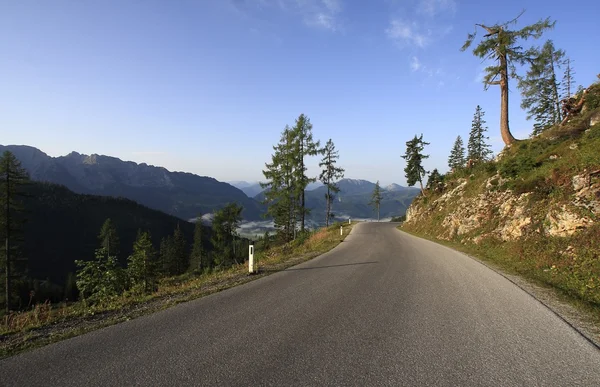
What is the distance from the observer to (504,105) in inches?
950

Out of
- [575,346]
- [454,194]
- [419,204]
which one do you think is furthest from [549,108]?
[575,346]

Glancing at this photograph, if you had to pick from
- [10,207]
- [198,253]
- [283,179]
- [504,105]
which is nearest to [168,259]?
[198,253]

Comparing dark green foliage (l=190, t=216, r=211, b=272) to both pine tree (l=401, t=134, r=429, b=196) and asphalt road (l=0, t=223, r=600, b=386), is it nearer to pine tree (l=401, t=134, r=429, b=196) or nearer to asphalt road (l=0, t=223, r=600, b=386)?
pine tree (l=401, t=134, r=429, b=196)

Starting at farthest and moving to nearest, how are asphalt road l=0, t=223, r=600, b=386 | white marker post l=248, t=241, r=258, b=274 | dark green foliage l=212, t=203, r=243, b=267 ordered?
dark green foliage l=212, t=203, r=243, b=267 → white marker post l=248, t=241, r=258, b=274 → asphalt road l=0, t=223, r=600, b=386

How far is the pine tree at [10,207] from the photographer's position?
1174 inches

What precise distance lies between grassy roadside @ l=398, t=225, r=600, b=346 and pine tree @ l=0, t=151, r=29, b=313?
40275 millimetres

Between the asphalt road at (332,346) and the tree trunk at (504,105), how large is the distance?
22352 mm

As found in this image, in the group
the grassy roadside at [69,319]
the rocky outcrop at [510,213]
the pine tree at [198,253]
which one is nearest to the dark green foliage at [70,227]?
the pine tree at [198,253]

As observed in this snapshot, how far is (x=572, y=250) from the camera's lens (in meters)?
9.85

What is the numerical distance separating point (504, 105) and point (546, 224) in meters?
16.2

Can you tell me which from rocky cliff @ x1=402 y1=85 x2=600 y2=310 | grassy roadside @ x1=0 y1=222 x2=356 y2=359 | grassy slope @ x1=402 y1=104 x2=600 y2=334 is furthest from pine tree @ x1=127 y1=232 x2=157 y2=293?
rocky cliff @ x1=402 y1=85 x2=600 y2=310

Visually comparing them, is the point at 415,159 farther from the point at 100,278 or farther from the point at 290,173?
the point at 100,278

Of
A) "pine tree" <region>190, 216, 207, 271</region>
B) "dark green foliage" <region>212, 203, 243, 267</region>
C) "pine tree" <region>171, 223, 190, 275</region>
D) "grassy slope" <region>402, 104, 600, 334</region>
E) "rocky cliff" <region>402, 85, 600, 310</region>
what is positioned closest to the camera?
"grassy slope" <region>402, 104, 600, 334</region>

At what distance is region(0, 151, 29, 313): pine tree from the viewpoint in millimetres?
29812
